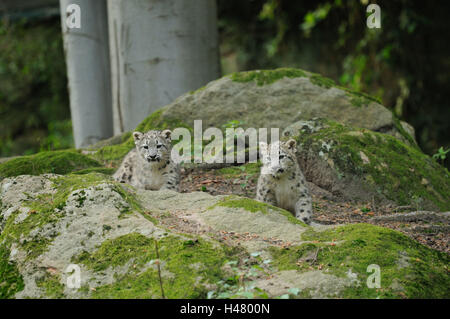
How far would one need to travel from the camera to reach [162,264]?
13.9ft

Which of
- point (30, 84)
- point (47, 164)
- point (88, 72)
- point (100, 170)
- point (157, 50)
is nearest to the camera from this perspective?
point (47, 164)

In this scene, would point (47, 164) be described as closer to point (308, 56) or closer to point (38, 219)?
point (38, 219)

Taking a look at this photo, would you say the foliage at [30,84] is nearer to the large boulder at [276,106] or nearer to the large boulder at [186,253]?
the large boulder at [276,106]

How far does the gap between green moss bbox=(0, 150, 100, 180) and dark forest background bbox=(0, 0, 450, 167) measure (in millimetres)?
4274

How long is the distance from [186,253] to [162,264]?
0.21 meters

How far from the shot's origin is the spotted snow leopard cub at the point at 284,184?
677cm

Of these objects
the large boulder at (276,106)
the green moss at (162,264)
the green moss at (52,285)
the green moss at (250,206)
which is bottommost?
the green moss at (52,285)

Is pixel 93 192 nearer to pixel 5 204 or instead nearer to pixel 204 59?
pixel 5 204

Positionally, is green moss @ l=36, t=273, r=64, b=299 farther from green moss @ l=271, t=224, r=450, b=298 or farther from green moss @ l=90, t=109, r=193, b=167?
green moss @ l=90, t=109, r=193, b=167

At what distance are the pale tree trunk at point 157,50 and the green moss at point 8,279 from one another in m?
7.15

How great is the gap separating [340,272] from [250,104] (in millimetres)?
5438

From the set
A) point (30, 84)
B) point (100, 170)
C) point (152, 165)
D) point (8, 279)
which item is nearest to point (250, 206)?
point (8, 279)

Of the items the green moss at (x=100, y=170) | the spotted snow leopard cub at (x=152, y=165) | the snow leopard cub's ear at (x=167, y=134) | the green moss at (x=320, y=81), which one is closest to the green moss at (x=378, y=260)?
the spotted snow leopard cub at (x=152, y=165)

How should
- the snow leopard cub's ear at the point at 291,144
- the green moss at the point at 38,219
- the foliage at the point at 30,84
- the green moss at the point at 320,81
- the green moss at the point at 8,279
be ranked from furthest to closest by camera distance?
the foliage at the point at 30,84
the green moss at the point at 320,81
the snow leopard cub's ear at the point at 291,144
the green moss at the point at 38,219
the green moss at the point at 8,279
